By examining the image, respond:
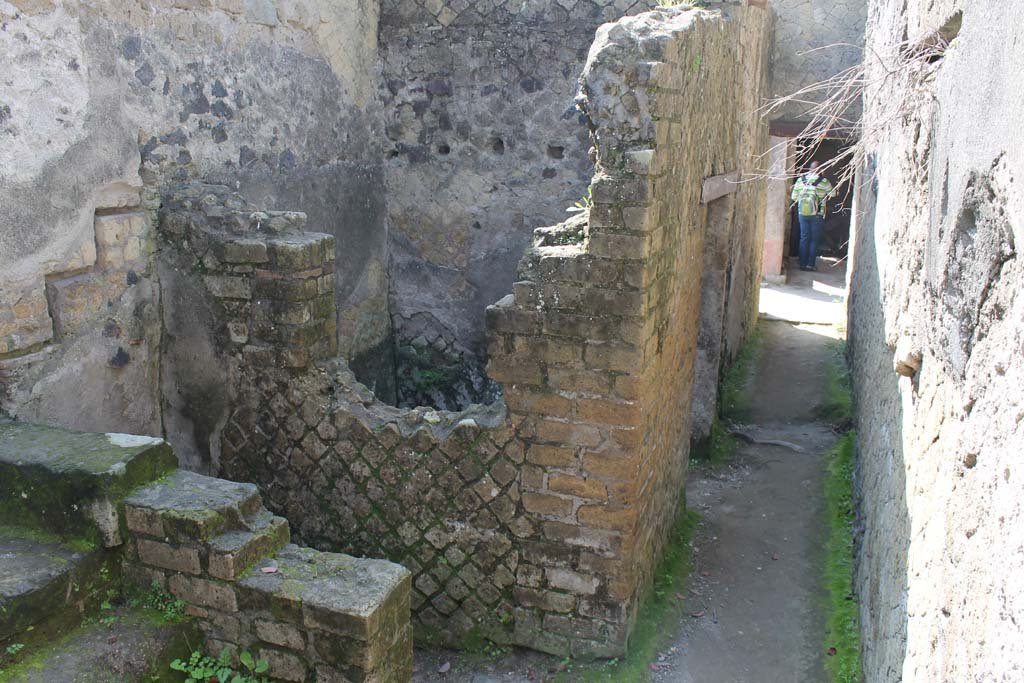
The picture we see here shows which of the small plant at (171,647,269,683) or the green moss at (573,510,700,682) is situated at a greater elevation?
the small plant at (171,647,269,683)

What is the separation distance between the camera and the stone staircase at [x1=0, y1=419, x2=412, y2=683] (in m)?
2.90

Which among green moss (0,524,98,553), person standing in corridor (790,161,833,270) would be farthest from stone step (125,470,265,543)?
person standing in corridor (790,161,833,270)

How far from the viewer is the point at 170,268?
4.21m

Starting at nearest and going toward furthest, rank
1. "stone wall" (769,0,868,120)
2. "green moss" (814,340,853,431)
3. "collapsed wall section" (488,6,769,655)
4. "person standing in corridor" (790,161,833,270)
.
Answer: "collapsed wall section" (488,6,769,655) < "green moss" (814,340,853,431) < "stone wall" (769,0,868,120) < "person standing in corridor" (790,161,833,270)

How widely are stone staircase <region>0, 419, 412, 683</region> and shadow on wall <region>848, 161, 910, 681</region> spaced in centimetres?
173

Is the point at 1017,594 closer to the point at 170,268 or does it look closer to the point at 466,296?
the point at 170,268

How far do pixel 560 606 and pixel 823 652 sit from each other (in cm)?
129

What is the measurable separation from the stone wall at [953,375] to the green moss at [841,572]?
18 cm

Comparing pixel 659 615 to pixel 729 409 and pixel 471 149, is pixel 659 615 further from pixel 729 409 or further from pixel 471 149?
pixel 471 149

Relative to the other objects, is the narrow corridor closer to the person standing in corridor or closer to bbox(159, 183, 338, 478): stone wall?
bbox(159, 183, 338, 478): stone wall

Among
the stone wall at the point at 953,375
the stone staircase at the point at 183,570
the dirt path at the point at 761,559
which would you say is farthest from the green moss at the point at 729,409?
the stone staircase at the point at 183,570

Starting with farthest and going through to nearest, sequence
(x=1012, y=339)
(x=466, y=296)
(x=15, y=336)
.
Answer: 1. (x=466, y=296)
2. (x=15, y=336)
3. (x=1012, y=339)

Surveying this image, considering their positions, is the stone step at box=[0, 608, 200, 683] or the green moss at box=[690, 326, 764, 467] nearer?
the stone step at box=[0, 608, 200, 683]

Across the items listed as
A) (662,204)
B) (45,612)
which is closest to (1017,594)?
(662,204)
